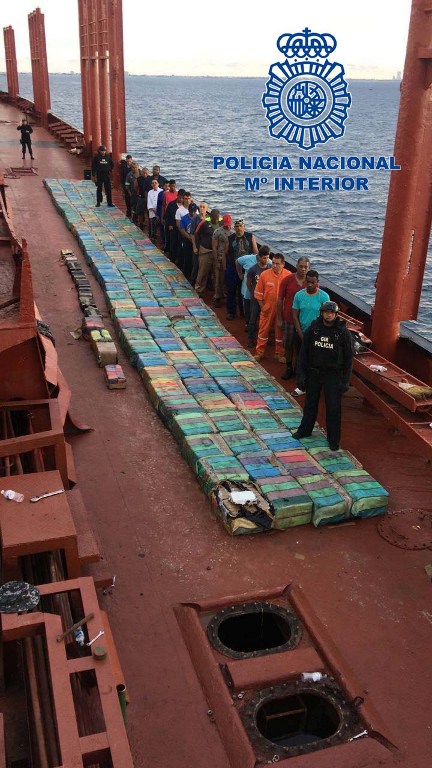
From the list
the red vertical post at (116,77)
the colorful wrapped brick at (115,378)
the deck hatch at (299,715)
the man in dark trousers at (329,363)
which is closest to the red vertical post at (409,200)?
the man in dark trousers at (329,363)

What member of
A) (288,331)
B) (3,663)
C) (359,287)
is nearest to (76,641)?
(3,663)

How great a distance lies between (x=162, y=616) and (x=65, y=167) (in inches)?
997

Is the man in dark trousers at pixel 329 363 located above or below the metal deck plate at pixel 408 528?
above

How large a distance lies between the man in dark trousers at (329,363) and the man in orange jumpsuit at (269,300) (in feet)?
8.50

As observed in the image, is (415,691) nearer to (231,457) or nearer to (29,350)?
(231,457)

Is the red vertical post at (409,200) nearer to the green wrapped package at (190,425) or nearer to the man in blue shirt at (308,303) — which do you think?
the man in blue shirt at (308,303)

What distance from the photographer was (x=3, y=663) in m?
4.89

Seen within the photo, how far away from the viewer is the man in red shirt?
10031mm

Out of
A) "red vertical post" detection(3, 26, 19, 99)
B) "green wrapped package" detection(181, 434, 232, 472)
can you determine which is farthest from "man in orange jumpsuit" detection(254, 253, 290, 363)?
"red vertical post" detection(3, 26, 19, 99)

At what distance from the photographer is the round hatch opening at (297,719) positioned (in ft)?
17.3

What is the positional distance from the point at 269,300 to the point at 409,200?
109 inches

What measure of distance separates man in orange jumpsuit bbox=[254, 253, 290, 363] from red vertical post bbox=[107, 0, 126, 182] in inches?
643

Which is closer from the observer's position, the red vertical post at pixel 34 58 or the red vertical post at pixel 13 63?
the red vertical post at pixel 34 58

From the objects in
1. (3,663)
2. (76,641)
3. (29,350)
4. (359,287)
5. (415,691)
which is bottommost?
(359,287)
